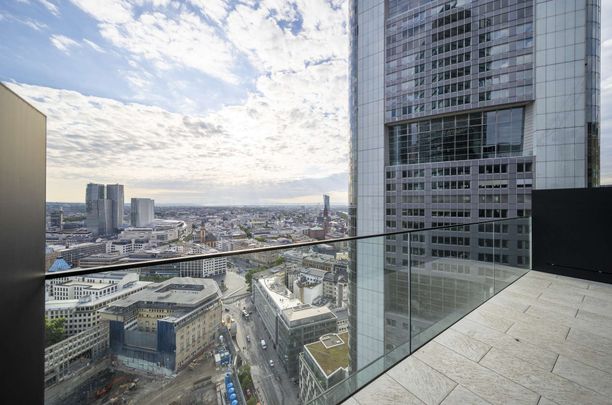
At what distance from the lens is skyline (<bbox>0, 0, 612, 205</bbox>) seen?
8.61 metres

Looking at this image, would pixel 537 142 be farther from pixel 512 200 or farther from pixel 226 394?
pixel 226 394

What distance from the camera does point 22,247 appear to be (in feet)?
3.06

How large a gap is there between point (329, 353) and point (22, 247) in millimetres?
2123

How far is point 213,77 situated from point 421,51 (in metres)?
25.2

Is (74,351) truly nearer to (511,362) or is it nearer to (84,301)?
(84,301)

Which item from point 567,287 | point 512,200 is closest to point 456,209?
point 512,200

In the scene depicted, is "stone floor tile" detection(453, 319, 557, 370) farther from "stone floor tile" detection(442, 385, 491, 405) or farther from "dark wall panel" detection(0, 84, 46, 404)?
"dark wall panel" detection(0, 84, 46, 404)

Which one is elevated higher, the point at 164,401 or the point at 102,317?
the point at 102,317

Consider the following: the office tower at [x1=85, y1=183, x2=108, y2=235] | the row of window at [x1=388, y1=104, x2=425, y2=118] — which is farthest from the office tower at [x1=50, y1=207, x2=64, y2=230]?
the row of window at [x1=388, y1=104, x2=425, y2=118]

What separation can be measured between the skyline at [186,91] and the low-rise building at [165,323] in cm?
175

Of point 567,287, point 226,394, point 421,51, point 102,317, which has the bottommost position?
point 567,287

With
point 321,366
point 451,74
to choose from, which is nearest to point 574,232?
point 321,366

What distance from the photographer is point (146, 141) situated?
699 inches

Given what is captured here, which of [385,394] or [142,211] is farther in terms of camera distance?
[142,211]
